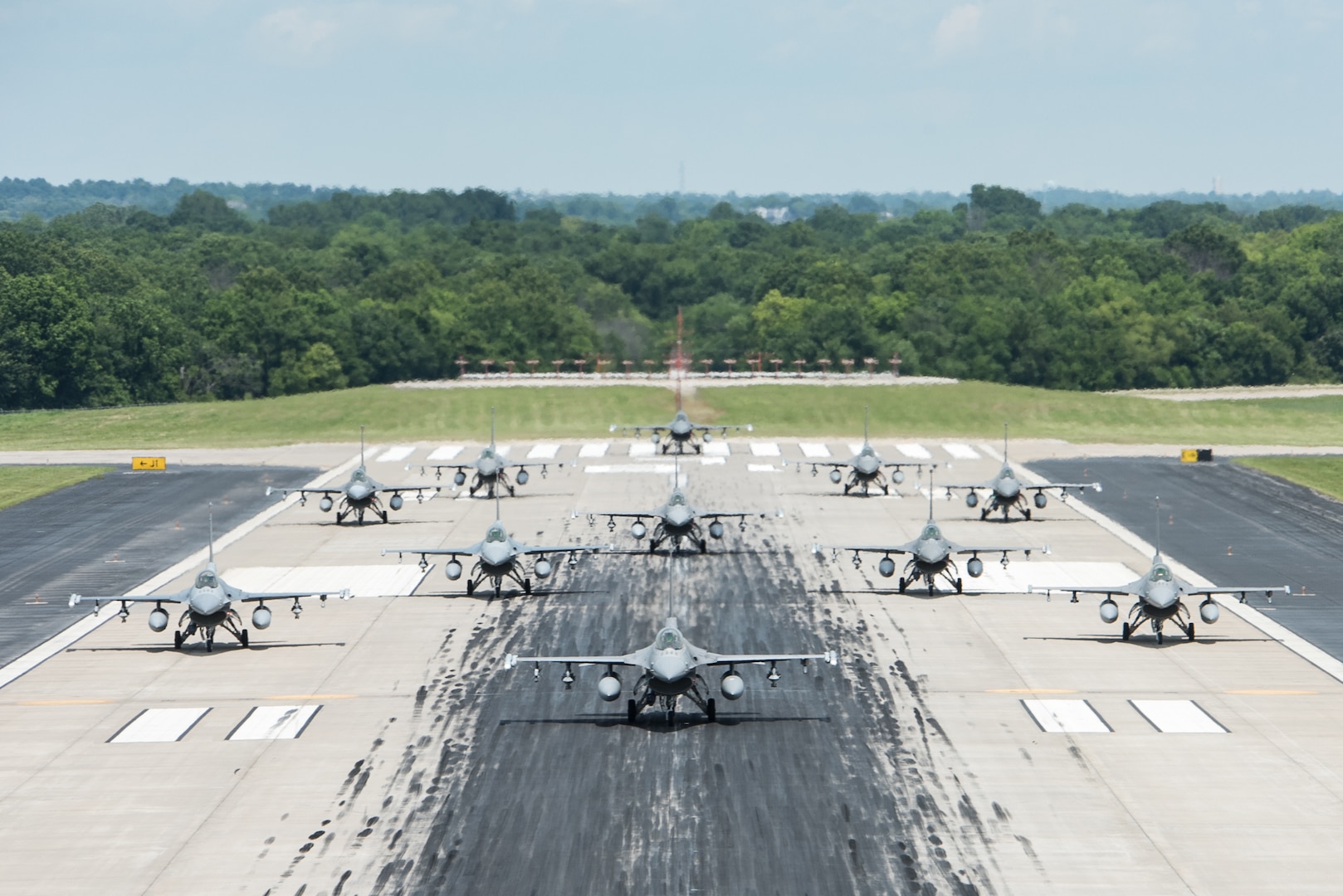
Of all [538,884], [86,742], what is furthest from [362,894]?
[86,742]

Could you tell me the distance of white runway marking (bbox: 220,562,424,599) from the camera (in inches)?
3216

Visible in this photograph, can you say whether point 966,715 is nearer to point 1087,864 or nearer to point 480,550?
point 1087,864

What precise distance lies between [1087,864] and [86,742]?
3426 centimetres

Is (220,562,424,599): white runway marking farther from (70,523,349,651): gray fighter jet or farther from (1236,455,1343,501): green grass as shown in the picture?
(1236,455,1343,501): green grass

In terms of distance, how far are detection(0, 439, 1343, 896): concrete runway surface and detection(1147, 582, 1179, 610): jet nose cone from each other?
2.26 m

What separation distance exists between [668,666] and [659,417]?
102152mm

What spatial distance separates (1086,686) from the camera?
62500 mm

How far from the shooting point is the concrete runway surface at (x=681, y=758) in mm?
44438

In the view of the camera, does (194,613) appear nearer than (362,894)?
No

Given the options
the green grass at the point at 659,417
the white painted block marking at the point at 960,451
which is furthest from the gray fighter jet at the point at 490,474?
the white painted block marking at the point at 960,451

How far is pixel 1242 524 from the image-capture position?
10075 cm

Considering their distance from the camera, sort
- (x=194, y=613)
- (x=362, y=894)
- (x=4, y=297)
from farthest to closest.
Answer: (x=4, y=297) < (x=194, y=613) < (x=362, y=894)

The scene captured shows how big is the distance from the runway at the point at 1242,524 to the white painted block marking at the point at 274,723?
42592mm

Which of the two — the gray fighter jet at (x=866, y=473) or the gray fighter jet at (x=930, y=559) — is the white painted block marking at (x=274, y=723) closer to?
the gray fighter jet at (x=930, y=559)
